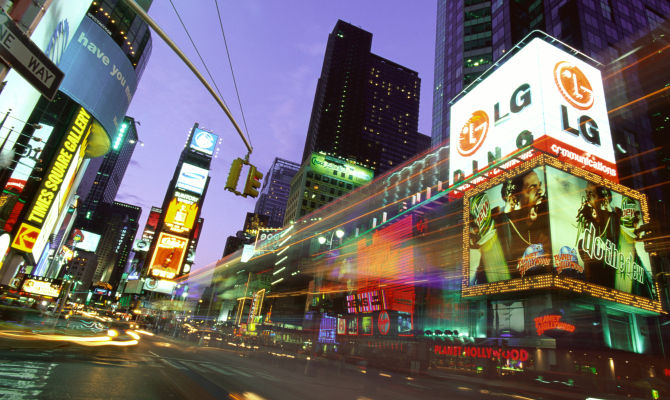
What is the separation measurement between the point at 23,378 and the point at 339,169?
108728mm

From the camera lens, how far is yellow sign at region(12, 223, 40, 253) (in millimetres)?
28298

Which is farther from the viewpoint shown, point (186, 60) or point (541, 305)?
point (541, 305)

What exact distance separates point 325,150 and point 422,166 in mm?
106704

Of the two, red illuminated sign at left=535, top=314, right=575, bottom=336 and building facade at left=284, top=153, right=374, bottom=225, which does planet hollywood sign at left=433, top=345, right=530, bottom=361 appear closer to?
red illuminated sign at left=535, top=314, right=575, bottom=336

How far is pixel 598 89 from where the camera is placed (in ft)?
106

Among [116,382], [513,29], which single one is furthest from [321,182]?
[116,382]

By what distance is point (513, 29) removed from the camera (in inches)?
2239

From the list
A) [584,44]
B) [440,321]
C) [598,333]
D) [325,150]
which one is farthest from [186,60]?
[325,150]

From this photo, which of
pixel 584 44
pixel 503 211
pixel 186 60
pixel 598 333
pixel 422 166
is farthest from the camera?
pixel 422 166

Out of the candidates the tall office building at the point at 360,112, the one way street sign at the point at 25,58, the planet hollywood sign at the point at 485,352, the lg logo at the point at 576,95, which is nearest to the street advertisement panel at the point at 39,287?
the planet hollywood sign at the point at 485,352

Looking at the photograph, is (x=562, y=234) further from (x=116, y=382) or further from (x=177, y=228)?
(x=177, y=228)

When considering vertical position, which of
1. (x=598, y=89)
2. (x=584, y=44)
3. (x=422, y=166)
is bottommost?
(x=598, y=89)

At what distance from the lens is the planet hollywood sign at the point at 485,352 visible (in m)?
23.5

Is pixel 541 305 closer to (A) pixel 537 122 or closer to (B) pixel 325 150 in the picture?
(A) pixel 537 122
